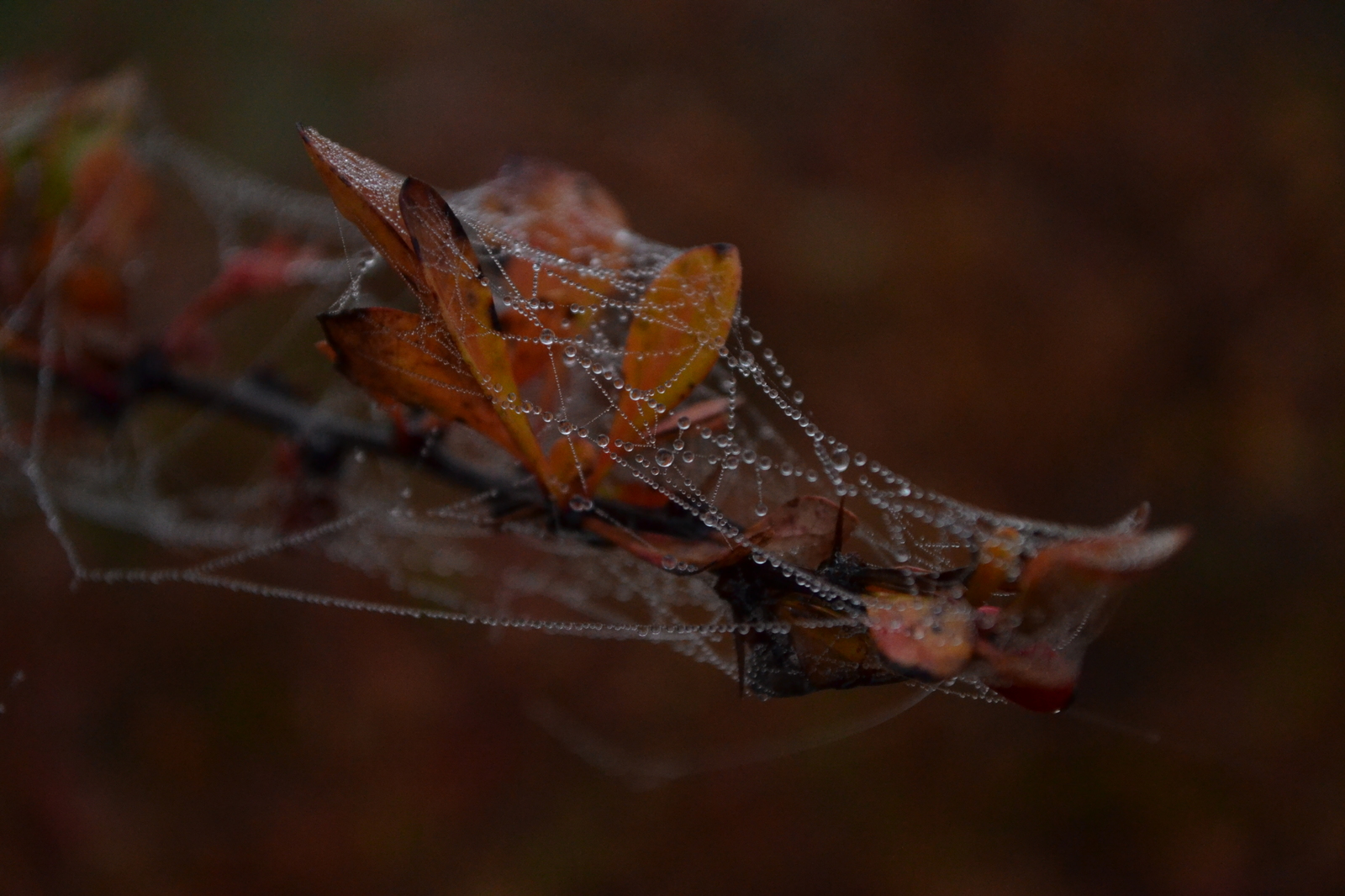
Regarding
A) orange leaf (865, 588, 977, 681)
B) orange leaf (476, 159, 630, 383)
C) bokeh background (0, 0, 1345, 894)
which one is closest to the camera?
orange leaf (865, 588, 977, 681)

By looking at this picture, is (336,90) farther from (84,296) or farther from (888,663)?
(888,663)

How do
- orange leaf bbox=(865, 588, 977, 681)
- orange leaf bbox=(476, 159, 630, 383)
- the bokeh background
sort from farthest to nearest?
the bokeh background < orange leaf bbox=(476, 159, 630, 383) < orange leaf bbox=(865, 588, 977, 681)

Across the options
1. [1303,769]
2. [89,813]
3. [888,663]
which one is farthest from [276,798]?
[1303,769]

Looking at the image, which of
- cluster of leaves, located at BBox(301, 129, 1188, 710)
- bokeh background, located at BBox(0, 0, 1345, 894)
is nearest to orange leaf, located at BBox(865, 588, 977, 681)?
cluster of leaves, located at BBox(301, 129, 1188, 710)

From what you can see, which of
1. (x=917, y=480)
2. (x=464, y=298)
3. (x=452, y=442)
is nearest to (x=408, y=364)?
(x=464, y=298)

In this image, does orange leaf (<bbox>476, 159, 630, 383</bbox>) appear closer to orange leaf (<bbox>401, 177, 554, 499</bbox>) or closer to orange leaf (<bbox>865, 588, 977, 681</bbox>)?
orange leaf (<bbox>401, 177, 554, 499</bbox>)

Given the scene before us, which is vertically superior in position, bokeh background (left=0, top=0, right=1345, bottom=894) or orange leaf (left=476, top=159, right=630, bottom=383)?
orange leaf (left=476, top=159, right=630, bottom=383)

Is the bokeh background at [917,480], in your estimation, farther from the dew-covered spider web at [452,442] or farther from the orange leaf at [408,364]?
the orange leaf at [408,364]

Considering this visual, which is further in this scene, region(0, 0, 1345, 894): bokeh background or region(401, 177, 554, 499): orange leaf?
region(0, 0, 1345, 894): bokeh background
